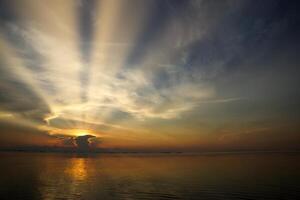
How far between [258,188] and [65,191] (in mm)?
45432

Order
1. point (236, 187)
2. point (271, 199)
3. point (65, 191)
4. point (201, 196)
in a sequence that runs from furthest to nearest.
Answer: point (236, 187) → point (65, 191) → point (201, 196) → point (271, 199)

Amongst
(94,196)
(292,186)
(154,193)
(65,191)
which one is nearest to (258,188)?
(292,186)

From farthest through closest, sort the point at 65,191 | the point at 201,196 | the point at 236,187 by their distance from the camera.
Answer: the point at 236,187
the point at 65,191
the point at 201,196

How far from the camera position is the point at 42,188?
55.4m

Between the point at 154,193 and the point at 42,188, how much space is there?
28.1 metres

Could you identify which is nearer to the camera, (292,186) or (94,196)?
(94,196)

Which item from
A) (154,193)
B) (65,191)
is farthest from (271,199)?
(65,191)

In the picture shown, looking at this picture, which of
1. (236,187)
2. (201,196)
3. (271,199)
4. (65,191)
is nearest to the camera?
(271,199)

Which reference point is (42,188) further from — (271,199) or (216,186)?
(271,199)

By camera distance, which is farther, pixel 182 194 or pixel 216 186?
pixel 216 186

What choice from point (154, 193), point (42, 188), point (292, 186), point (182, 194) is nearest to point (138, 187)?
point (154, 193)

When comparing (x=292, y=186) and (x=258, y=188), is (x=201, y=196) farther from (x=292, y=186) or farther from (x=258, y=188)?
(x=292, y=186)

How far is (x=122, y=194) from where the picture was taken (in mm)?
48594

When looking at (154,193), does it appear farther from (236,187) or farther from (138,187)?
(236,187)
